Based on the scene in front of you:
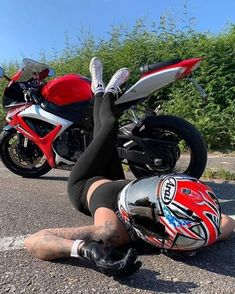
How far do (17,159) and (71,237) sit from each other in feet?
8.95

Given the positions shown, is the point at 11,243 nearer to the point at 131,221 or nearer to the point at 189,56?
the point at 131,221

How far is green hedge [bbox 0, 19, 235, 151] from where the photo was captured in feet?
25.0

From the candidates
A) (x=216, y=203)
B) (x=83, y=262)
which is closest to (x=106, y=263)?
(x=83, y=262)

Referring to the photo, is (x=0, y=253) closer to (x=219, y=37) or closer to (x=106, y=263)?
(x=106, y=263)

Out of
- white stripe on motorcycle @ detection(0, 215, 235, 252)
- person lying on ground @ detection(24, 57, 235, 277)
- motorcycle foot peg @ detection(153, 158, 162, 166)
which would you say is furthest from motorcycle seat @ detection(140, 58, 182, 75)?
white stripe on motorcycle @ detection(0, 215, 235, 252)

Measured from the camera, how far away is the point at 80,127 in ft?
16.5

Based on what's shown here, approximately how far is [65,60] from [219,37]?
3.87 meters

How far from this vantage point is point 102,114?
160 inches

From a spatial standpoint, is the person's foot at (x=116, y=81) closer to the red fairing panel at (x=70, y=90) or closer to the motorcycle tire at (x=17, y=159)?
the red fairing panel at (x=70, y=90)

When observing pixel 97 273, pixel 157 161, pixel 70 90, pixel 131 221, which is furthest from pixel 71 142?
pixel 97 273

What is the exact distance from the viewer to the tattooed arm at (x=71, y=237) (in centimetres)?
301

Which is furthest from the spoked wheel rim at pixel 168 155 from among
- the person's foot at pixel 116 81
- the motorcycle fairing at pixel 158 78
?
the person's foot at pixel 116 81

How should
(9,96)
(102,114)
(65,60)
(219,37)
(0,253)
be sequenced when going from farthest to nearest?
(65,60)
(219,37)
(9,96)
(102,114)
(0,253)

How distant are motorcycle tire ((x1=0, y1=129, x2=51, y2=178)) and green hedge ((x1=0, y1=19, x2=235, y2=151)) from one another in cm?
300
